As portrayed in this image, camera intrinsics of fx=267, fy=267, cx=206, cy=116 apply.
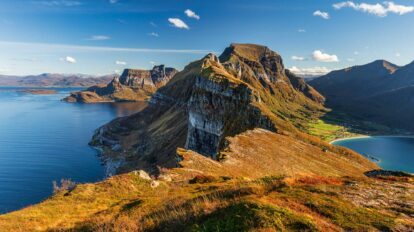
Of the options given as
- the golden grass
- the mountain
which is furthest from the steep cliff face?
the golden grass

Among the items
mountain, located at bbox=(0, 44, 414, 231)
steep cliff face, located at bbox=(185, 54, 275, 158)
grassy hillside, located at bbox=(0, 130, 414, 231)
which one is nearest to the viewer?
grassy hillside, located at bbox=(0, 130, 414, 231)

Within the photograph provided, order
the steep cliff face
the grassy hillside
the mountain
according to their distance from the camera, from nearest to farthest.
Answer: the grassy hillside
the mountain
the steep cliff face

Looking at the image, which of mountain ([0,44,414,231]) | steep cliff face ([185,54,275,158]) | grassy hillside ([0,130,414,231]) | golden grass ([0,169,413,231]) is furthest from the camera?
steep cliff face ([185,54,275,158])

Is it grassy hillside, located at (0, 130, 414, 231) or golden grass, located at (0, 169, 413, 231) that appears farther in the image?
grassy hillside, located at (0, 130, 414, 231)

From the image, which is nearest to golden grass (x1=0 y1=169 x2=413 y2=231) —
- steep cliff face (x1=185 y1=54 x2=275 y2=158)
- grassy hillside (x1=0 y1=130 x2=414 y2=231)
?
grassy hillside (x1=0 y1=130 x2=414 y2=231)

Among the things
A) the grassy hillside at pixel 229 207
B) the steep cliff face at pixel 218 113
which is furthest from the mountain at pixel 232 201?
the steep cliff face at pixel 218 113

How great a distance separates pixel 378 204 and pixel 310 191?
4321 millimetres

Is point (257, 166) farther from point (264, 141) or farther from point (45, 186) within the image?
point (45, 186)

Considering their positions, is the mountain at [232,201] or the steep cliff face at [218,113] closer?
the mountain at [232,201]

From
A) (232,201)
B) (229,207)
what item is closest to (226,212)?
(229,207)

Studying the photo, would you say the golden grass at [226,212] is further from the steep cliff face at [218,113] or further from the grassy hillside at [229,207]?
the steep cliff face at [218,113]

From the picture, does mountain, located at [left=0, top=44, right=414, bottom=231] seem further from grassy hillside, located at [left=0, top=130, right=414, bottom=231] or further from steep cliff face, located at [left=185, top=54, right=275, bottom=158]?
steep cliff face, located at [left=185, top=54, right=275, bottom=158]

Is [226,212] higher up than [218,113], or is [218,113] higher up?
[226,212]

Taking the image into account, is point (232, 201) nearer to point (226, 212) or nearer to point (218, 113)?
point (226, 212)
